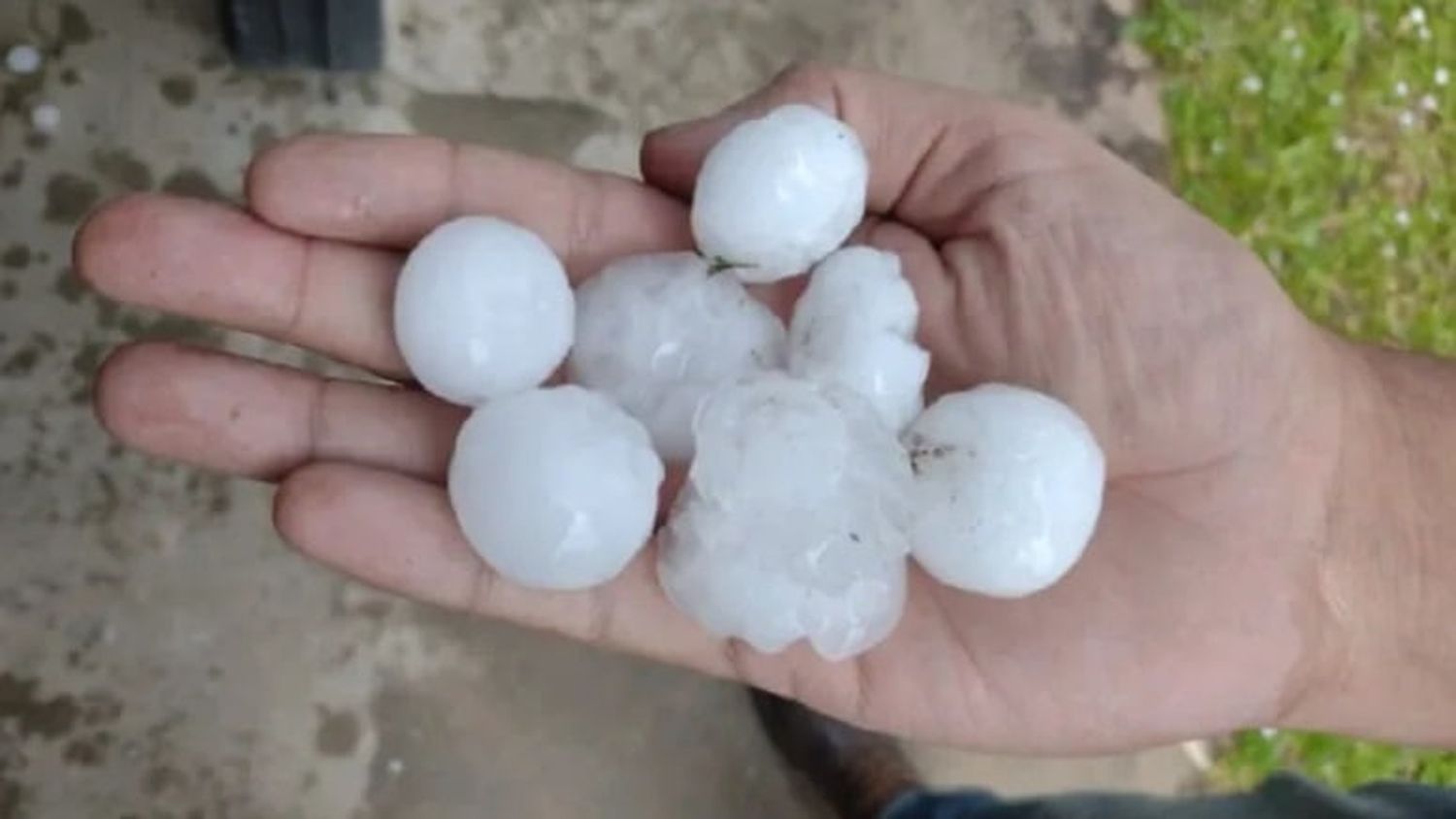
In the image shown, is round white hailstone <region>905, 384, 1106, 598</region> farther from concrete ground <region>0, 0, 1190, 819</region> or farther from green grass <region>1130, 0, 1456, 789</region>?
green grass <region>1130, 0, 1456, 789</region>

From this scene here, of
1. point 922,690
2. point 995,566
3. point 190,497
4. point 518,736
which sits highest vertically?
point 995,566

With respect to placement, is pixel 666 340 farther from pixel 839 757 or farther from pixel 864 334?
pixel 839 757

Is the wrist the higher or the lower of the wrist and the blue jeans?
the higher

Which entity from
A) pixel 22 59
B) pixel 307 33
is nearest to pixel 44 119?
pixel 22 59

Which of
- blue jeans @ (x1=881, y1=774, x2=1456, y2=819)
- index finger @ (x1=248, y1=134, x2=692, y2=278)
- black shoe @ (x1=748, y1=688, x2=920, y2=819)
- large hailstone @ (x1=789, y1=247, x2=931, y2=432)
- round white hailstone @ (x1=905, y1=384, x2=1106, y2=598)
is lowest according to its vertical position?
black shoe @ (x1=748, y1=688, x2=920, y2=819)

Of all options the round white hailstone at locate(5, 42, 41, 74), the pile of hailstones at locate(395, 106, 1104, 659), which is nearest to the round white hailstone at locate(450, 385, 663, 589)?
the pile of hailstones at locate(395, 106, 1104, 659)

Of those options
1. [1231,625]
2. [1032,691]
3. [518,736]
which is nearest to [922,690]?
[1032,691]

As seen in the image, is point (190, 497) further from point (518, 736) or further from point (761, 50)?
Answer: point (761, 50)
